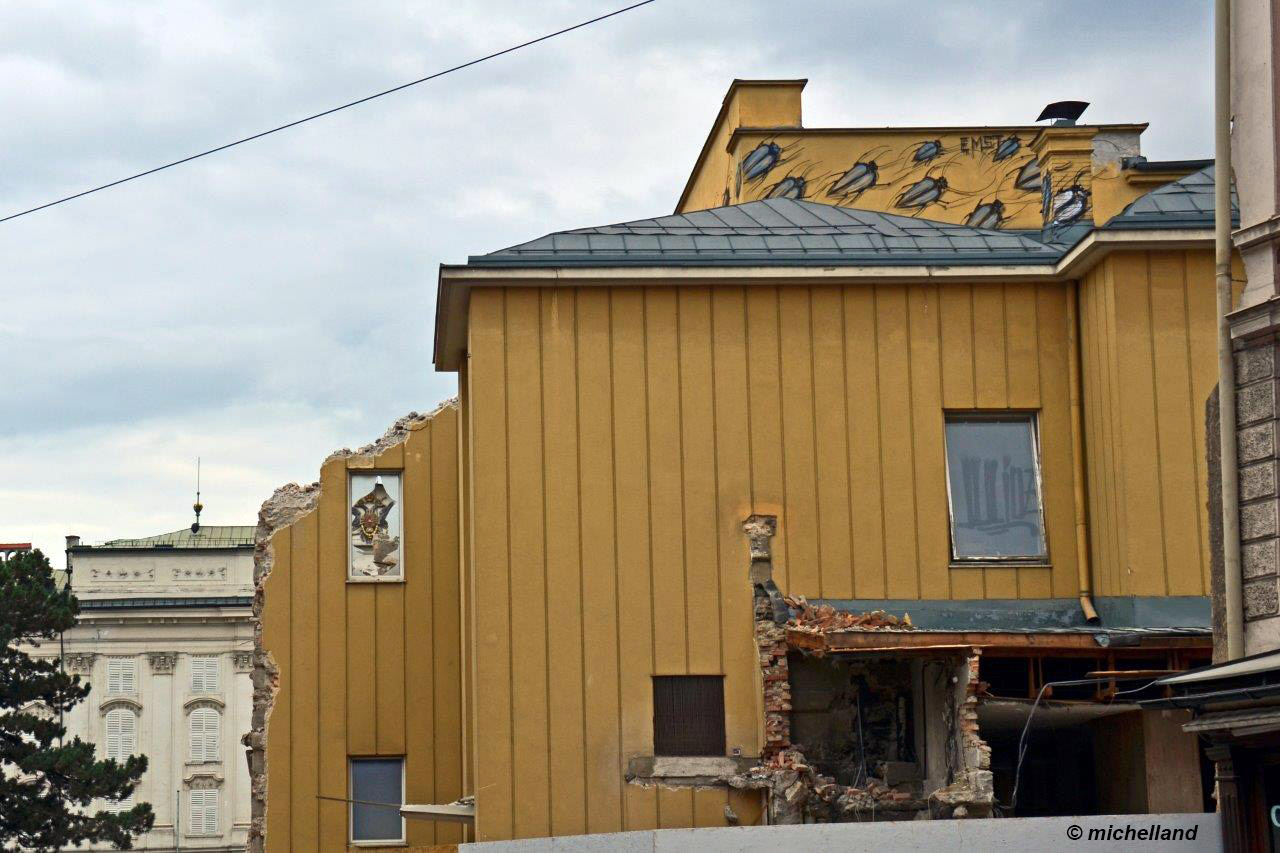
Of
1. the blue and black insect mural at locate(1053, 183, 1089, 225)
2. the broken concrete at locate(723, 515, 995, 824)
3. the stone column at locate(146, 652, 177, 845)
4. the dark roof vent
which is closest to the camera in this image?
the broken concrete at locate(723, 515, 995, 824)

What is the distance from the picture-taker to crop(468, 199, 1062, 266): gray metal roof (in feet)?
62.9

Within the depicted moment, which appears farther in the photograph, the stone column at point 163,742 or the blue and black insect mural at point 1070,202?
the stone column at point 163,742

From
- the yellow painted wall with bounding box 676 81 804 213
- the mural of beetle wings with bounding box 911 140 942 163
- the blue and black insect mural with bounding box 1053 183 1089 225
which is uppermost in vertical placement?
the yellow painted wall with bounding box 676 81 804 213

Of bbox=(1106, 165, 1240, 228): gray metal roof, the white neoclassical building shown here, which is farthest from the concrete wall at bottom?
the white neoclassical building

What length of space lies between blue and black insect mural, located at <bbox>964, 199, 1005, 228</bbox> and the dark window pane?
11.8 m

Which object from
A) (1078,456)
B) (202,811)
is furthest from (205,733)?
(1078,456)

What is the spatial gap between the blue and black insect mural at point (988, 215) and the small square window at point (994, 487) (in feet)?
29.6

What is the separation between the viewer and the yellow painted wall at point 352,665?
2238cm

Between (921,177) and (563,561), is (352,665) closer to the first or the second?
(563,561)

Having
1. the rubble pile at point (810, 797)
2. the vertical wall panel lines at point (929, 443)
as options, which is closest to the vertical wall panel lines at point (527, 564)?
the rubble pile at point (810, 797)

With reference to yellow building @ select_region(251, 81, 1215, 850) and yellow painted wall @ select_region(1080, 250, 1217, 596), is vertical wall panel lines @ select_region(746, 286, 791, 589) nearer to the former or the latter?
yellow building @ select_region(251, 81, 1215, 850)

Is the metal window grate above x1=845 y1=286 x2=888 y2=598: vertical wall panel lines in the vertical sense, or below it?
below

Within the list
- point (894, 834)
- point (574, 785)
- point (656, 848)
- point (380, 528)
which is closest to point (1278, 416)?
point (894, 834)

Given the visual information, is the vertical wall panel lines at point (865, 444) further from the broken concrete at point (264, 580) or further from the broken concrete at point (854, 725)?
the broken concrete at point (264, 580)
